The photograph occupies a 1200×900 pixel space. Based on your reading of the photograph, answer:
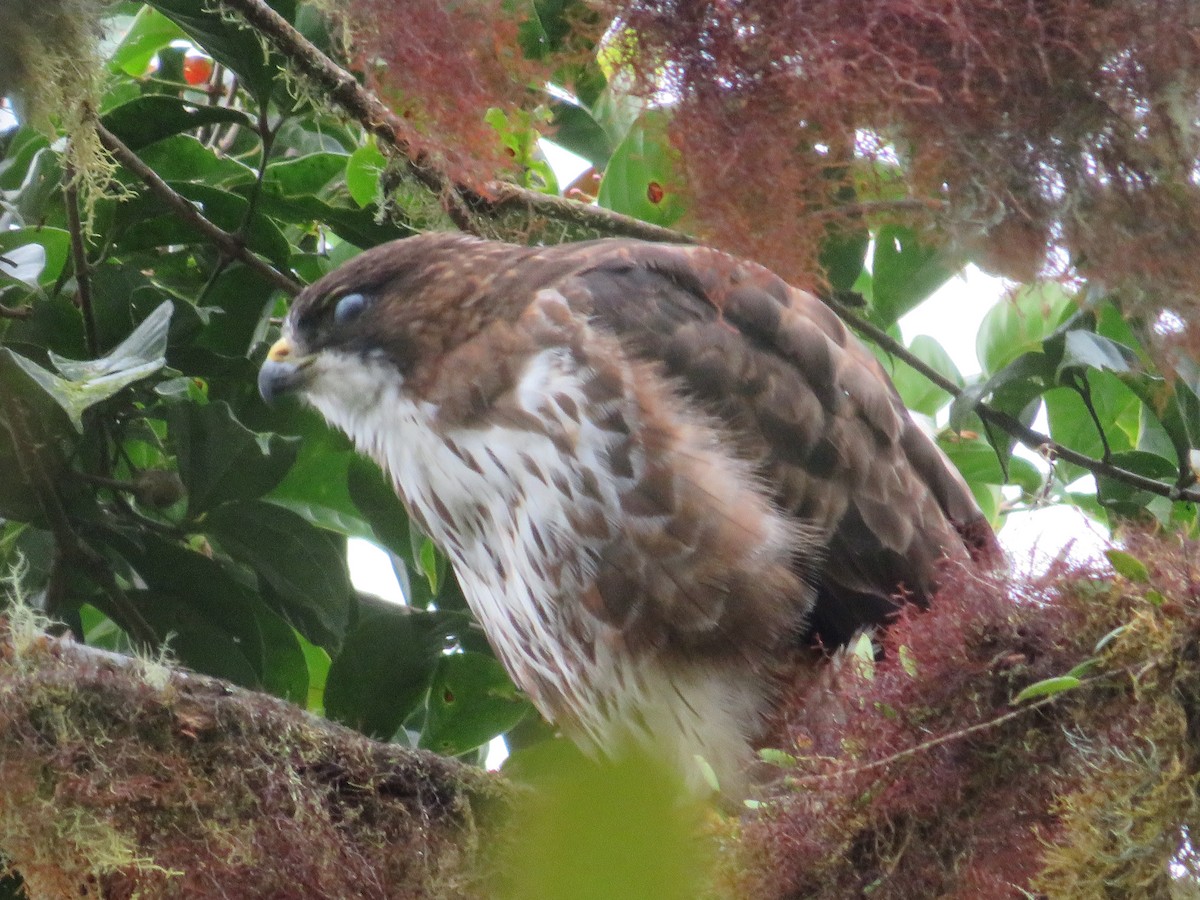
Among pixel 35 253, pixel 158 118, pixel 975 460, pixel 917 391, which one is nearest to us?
pixel 35 253

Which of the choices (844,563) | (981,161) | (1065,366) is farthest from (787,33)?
(844,563)

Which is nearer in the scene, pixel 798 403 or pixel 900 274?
pixel 798 403

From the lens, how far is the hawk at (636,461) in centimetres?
267

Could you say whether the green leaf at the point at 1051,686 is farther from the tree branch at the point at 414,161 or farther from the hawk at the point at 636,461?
the hawk at the point at 636,461

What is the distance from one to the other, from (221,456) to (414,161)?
737 mm

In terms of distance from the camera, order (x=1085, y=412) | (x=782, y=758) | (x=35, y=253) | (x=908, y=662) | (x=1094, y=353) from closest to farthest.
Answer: (x=908, y=662) < (x=782, y=758) < (x=1094, y=353) < (x=35, y=253) < (x=1085, y=412)

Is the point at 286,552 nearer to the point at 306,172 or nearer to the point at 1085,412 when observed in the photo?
the point at 306,172

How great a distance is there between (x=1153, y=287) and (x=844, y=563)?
1298 millimetres

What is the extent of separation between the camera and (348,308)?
3.04 m

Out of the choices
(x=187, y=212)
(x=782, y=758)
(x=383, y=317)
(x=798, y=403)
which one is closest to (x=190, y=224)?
(x=187, y=212)

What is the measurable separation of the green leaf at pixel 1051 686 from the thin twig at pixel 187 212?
1.96m

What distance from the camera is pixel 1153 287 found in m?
1.59

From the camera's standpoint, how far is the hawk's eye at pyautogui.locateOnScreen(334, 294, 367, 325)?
304 centimetres

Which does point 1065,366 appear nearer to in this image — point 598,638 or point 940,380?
point 940,380
